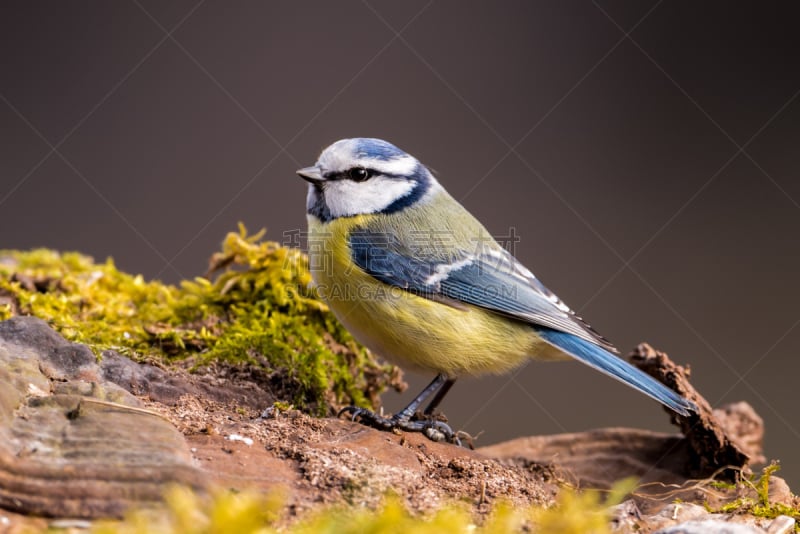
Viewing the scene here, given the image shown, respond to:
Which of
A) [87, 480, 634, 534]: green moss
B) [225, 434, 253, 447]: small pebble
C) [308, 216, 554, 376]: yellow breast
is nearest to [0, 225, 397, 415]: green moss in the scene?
[308, 216, 554, 376]: yellow breast

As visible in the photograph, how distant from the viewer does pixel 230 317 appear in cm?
321

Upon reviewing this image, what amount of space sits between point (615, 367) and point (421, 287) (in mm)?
828

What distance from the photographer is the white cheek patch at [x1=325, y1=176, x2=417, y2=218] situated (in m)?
3.08

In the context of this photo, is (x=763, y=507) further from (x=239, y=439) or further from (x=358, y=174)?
(x=358, y=174)

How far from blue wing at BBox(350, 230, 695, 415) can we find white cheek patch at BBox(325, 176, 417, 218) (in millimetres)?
156

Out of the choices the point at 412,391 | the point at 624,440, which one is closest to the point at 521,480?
the point at 624,440

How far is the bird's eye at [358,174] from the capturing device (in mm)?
3059

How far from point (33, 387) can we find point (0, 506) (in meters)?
0.51

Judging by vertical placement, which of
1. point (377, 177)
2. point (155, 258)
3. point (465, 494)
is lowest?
point (155, 258)

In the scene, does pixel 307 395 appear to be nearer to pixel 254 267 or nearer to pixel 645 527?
pixel 254 267

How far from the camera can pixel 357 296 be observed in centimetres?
281

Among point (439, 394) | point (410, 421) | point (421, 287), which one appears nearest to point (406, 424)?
point (410, 421)

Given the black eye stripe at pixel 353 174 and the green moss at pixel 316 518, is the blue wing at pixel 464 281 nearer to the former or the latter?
the black eye stripe at pixel 353 174

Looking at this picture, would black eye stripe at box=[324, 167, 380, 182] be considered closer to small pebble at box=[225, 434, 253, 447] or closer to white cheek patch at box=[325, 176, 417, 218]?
white cheek patch at box=[325, 176, 417, 218]
